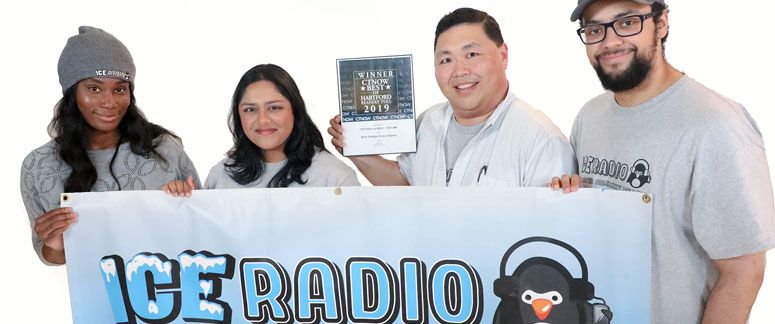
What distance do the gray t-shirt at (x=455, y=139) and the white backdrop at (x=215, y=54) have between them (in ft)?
3.63

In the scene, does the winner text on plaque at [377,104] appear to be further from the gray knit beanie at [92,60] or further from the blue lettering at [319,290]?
the gray knit beanie at [92,60]

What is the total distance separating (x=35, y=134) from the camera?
3.45 m

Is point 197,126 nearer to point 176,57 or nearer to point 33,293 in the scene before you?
point 176,57

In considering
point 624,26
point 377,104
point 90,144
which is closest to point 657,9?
point 624,26

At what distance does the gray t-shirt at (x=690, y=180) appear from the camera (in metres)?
1.80

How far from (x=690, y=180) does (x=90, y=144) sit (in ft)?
6.54

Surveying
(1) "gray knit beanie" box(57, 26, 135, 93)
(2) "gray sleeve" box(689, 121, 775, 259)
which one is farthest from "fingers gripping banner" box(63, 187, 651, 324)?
(1) "gray knit beanie" box(57, 26, 135, 93)

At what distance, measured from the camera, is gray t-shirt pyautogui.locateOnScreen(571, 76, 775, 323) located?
1.80 m

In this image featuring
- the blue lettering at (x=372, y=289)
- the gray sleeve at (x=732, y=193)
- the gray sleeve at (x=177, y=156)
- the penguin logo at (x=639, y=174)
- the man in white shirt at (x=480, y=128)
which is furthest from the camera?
the gray sleeve at (x=177, y=156)

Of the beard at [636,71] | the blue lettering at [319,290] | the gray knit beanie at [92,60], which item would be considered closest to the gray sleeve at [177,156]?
the gray knit beanie at [92,60]

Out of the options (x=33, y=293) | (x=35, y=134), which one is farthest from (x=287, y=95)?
(x=33, y=293)

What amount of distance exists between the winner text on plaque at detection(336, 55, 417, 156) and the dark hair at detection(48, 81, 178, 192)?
28.7 inches

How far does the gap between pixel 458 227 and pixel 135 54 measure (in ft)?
7.21

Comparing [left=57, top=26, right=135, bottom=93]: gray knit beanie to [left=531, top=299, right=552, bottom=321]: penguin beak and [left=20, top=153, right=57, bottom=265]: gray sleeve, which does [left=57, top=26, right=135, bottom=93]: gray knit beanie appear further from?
[left=531, top=299, right=552, bottom=321]: penguin beak
